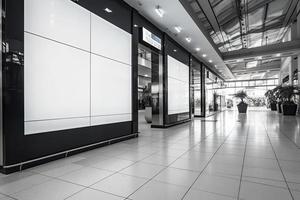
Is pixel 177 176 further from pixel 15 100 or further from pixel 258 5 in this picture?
pixel 258 5

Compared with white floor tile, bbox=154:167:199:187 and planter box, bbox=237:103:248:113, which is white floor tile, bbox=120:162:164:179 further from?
planter box, bbox=237:103:248:113

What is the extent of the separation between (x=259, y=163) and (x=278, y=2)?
9.61m

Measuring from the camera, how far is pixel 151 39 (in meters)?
5.99

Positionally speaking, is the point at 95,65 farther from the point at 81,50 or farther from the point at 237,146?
the point at 237,146

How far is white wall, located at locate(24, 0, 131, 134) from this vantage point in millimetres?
2846

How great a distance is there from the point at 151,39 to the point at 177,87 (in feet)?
9.93

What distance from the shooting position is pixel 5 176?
8.07ft

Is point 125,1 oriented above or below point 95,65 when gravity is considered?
above

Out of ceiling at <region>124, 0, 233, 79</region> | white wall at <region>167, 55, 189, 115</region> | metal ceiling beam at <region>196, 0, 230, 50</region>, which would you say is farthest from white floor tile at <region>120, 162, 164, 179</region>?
metal ceiling beam at <region>196, 0, 230, 50</region>

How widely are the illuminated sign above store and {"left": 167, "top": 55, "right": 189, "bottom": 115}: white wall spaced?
111cm

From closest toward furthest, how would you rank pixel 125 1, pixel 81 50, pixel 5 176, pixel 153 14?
pixel 5 176
pixel 81 50
pixel 125 1
pixel 153 14

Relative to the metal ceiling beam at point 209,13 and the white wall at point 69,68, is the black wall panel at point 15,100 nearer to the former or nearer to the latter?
the white wall at point 69,68

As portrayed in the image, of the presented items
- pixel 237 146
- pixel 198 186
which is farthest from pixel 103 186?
pixel 237 146

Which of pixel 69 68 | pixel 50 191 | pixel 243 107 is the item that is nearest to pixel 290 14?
pixel 243 107
